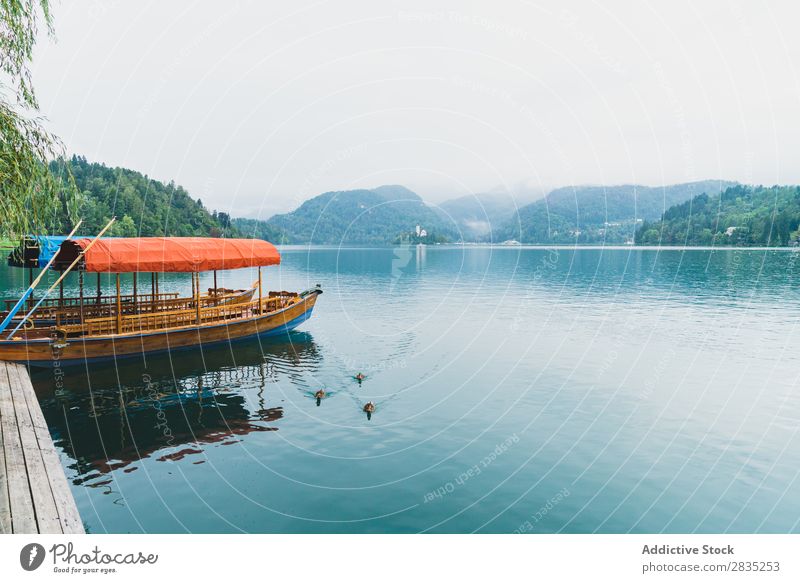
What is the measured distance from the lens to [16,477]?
9930mm

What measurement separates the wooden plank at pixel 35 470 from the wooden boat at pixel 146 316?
8.72 m

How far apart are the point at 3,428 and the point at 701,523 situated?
17.3 meters

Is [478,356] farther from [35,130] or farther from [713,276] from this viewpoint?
[713,276]

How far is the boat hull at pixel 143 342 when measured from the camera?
23.4 metres

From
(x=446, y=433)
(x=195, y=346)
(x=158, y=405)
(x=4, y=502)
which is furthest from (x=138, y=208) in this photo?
(x=4, y=502)

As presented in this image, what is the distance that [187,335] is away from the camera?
1138 inches

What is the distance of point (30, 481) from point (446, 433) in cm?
1239

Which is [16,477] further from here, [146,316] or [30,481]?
[146,316]

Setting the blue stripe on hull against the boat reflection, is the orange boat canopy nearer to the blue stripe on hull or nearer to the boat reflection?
the blue stripe on hull

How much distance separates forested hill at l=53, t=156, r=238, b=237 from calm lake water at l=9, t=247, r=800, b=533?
98.6m

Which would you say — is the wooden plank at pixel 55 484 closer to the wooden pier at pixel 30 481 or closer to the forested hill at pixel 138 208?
the wooden pier at pixel 30 481

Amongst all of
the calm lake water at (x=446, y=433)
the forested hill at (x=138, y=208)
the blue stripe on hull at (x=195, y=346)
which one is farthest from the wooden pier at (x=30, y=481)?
the forested hill at (x=138, y=208)
